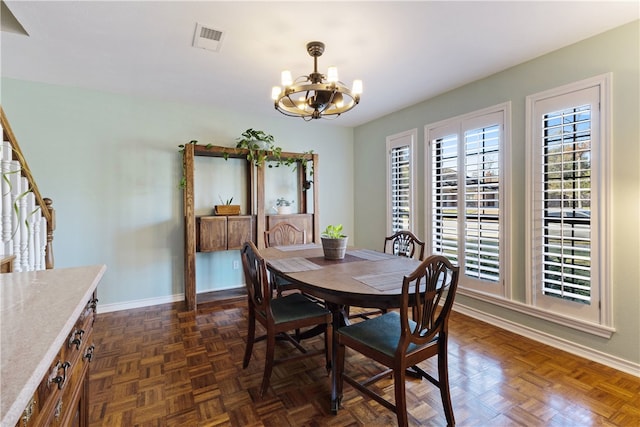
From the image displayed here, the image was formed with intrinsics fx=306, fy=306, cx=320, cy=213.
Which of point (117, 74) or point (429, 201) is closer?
point (117, 74)

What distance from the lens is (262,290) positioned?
199 cm

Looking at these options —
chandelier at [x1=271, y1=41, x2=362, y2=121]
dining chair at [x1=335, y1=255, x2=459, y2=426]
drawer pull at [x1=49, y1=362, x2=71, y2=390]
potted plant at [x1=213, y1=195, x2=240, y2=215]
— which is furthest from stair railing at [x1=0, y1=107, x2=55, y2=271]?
dining chair at [x1=335, y1=255, x2=459, y2=426]

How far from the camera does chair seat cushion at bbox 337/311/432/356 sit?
1.61m

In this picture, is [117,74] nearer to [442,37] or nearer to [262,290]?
[262,290]

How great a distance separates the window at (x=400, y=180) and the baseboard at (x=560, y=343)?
130 centimetres

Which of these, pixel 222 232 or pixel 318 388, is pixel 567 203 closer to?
pixel 318 388

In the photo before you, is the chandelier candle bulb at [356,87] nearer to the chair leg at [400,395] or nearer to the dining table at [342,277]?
the dining table at [342,277]

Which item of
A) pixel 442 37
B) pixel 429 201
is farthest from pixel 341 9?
pixel 429 201

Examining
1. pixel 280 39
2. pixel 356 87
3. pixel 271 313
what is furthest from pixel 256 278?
pixel 280 39

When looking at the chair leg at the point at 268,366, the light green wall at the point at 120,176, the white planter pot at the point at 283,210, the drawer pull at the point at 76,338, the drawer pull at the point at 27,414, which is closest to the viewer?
the drawer pull at the point at 27,414

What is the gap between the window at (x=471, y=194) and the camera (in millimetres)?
3014

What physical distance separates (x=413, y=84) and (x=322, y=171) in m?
1.99

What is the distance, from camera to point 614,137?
226cm

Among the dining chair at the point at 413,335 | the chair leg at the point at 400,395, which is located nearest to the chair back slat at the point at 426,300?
the dining chair at the point at 413,335
